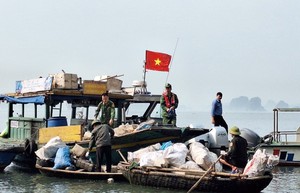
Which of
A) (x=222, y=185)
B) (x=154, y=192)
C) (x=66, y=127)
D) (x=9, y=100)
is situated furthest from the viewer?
(x=9, y=100)

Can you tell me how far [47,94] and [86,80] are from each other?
1364 millimetres

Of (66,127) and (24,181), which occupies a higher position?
(66,127)

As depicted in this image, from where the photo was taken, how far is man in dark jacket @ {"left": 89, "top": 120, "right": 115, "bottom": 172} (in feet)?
46.3

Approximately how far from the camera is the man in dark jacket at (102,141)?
14.1 m

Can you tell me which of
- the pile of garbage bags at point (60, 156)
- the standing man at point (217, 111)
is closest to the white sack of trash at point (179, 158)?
the pile of garbage bags at point (60, 156)

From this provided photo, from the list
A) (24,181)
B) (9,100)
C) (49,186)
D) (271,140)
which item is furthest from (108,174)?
(271,140)

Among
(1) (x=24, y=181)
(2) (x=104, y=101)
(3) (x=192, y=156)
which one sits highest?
(2) (x=104, y=101)

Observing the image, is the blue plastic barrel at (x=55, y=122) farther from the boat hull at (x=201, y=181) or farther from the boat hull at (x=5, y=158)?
the boat hull at (x=201, y=181)

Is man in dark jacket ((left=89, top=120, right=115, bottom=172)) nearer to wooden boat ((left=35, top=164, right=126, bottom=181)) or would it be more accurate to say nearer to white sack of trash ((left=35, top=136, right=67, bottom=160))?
wooden boat ((left=35, top=164, right=126, bottom=181))

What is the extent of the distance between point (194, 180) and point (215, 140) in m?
3.26

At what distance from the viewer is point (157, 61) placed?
794 inches

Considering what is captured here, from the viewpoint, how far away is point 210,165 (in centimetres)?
1295

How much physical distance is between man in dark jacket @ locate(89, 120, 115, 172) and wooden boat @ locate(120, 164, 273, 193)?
0.69m

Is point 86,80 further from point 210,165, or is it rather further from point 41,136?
point 210,165
